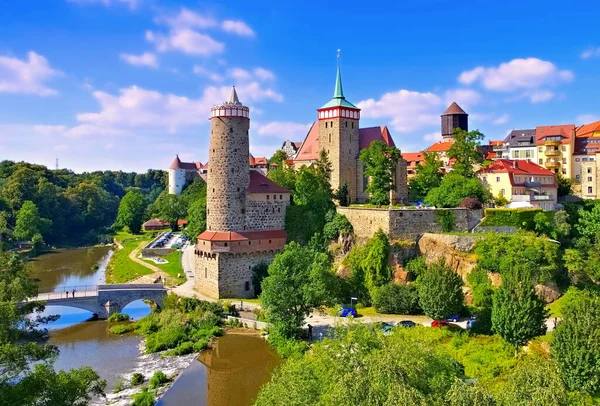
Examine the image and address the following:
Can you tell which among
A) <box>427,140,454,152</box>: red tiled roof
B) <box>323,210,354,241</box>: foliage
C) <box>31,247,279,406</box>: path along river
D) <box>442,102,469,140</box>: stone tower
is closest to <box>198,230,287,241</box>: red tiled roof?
<box>323,210,354,241</box>: foliage

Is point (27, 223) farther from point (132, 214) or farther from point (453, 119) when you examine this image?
point (453, 119)

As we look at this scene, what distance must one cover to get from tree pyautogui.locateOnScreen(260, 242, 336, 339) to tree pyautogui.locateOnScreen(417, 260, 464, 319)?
18.2 ft

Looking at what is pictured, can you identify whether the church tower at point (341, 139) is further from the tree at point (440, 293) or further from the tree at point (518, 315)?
the tree at point (518, 315)

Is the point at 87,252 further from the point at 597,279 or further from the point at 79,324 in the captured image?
the point at 597,279

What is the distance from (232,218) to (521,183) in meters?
23.8

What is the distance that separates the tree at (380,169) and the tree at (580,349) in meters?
21.8

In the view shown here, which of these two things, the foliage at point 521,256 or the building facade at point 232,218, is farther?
the building facade at point 232,218

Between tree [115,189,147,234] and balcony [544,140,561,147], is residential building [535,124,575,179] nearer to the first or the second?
balcony [544,140,561,147]

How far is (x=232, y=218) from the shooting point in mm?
39312

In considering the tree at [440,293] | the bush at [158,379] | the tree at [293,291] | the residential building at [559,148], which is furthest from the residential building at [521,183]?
the bush at [158,379]

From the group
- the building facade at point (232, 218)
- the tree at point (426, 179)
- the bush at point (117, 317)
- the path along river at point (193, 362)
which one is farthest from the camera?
the tree at point (426, 179)

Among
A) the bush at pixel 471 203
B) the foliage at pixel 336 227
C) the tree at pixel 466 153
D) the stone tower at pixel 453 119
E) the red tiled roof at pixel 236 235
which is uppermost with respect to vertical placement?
the stone tower at pixel 453 119

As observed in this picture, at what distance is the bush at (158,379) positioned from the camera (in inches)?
970

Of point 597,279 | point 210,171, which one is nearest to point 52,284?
point 210,171
